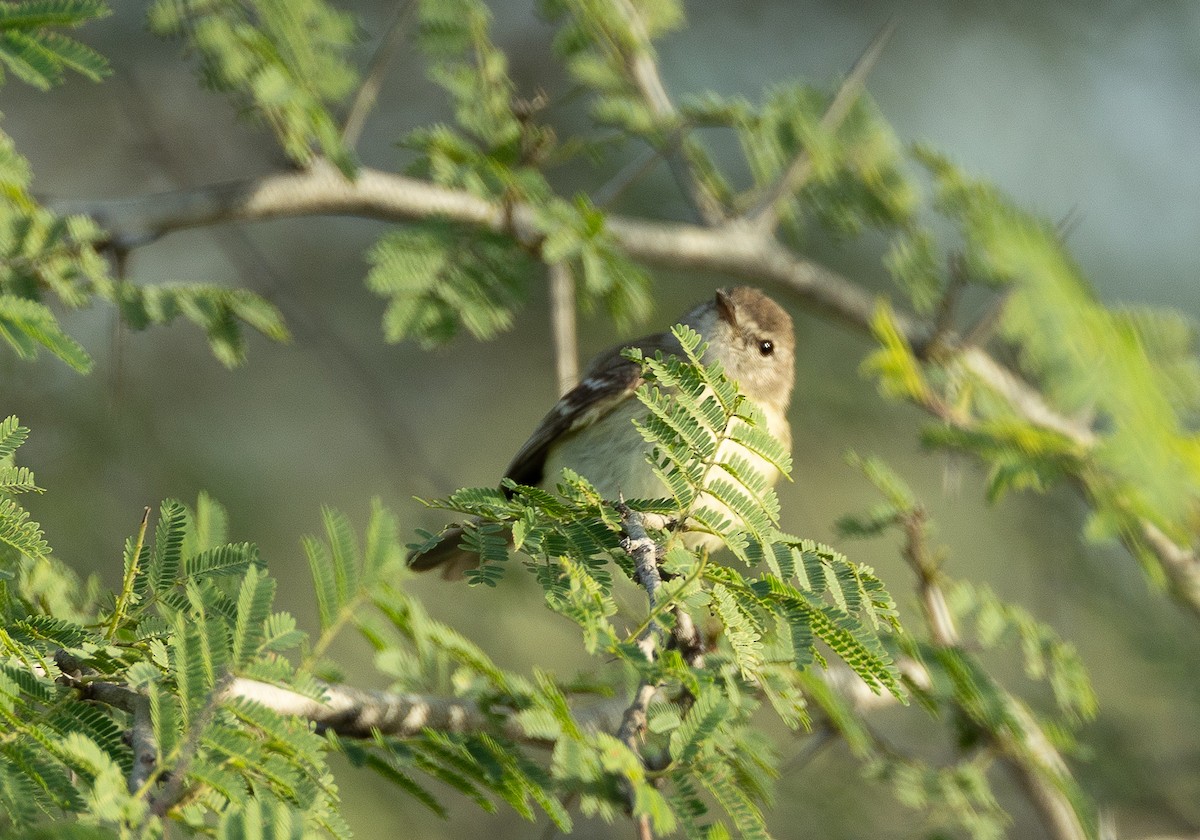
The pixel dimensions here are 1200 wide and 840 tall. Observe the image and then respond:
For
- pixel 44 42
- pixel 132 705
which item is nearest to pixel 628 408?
pixel 44 42

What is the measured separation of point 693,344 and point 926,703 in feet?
5.76

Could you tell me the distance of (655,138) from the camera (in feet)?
15.6

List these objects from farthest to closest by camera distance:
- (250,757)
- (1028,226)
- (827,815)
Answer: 1. (827,815)
2. (250,757)
3. (1028,226)

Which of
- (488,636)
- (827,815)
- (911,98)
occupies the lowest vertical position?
(488,636)

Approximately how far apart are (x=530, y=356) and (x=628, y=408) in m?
4.72

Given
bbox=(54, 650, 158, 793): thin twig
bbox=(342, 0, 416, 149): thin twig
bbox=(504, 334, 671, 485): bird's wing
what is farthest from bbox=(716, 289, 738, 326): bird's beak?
bbox=(54, 650, 158, 793): thin twig

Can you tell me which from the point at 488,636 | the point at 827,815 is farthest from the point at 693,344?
the point at 488,636

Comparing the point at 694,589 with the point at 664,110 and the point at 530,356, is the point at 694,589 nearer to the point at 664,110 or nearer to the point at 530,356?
the point at 664,110

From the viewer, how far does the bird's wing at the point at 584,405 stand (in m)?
4.95

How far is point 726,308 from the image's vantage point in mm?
5371

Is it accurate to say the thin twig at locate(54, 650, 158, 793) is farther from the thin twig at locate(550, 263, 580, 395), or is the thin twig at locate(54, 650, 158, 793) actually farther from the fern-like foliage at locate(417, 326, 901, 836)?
the thin twig at locate(550, 263, 580, 395)

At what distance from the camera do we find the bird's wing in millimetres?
4953

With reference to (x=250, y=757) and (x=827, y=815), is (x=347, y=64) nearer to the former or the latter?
(x=250, y=757)

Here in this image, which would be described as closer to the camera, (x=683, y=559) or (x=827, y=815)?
(x=683, y=559)
